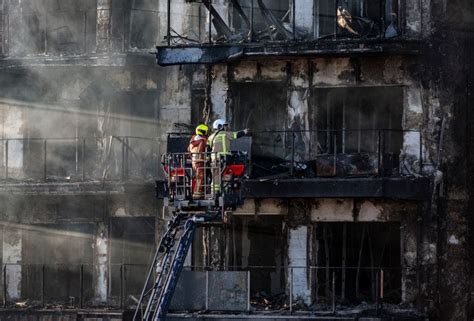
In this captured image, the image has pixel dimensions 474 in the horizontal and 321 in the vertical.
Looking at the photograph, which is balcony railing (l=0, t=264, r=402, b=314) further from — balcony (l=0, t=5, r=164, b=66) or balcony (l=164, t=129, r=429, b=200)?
balcony (l=0, t=5, r=164, b=66)

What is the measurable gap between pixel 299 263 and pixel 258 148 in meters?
2.85

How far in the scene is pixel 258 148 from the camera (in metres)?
36.0

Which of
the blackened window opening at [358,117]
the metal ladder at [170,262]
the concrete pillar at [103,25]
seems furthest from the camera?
the concrete pillar at [103,25]

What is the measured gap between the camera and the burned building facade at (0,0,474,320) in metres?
34.7

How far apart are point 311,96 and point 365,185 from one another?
9.43 feet

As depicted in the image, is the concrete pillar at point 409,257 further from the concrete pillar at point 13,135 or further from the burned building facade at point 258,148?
the concrete pillar at point 13,135

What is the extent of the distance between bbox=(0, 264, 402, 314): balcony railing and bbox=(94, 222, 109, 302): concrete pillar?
0.03 metres

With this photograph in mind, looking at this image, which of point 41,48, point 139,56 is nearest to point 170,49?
point 139,56

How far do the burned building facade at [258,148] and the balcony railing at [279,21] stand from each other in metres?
0.05

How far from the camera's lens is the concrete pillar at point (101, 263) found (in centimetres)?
3697

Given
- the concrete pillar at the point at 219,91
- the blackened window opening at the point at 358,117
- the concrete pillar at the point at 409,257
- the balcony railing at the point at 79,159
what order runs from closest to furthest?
1. the concrete pillar at the point at 409,257
2. the blackened window opening at the point at 358,117
3. the concrete pillar at the point at 219,91
4. the balcony railing at the point at 79,159

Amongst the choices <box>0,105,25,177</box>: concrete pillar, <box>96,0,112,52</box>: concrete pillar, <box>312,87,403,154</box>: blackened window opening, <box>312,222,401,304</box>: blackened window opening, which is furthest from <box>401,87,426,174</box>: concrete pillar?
<box>0,105,25,177</box>: concrete pillar

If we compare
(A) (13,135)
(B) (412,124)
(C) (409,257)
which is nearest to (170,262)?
(C) (409,257)

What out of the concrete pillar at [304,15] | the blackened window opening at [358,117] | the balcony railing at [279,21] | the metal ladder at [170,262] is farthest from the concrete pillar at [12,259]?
the metal ladder at [170,262]
